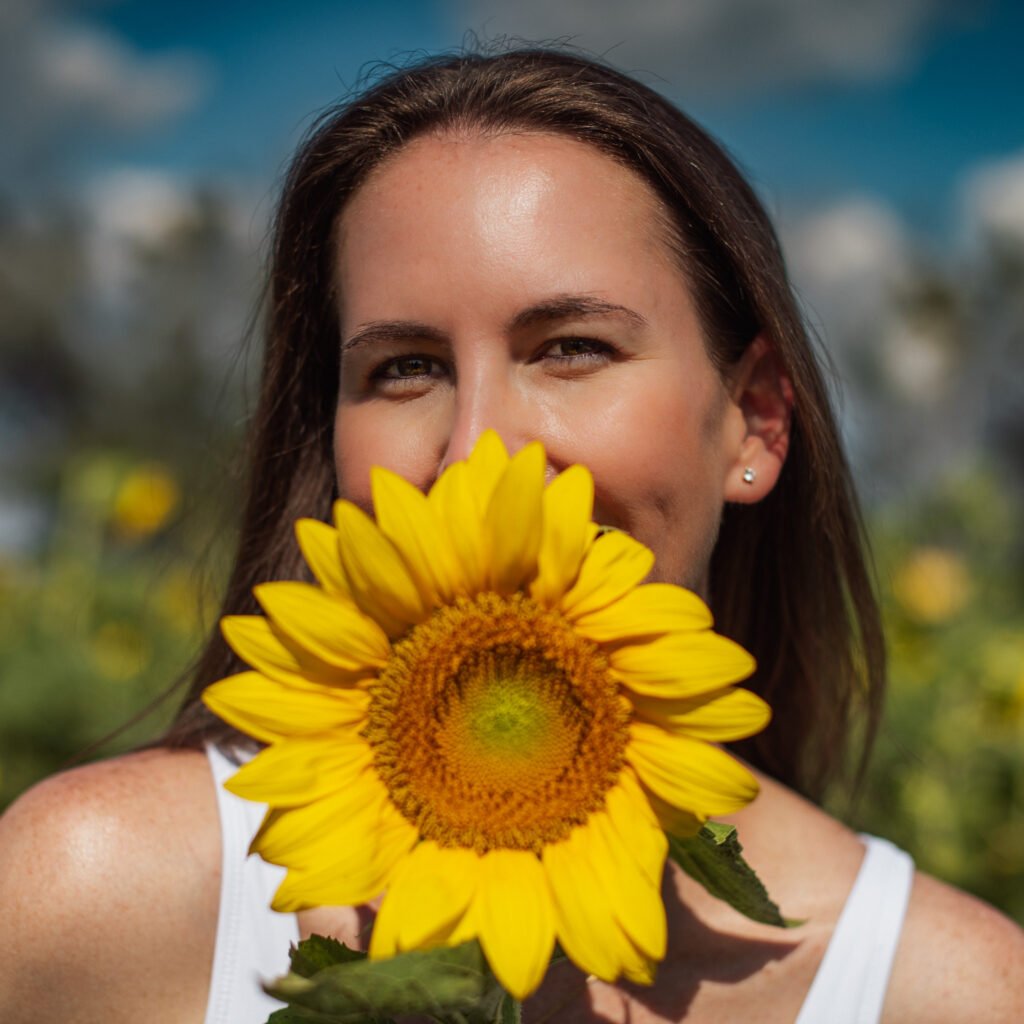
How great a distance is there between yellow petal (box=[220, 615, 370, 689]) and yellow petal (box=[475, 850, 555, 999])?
19 cm

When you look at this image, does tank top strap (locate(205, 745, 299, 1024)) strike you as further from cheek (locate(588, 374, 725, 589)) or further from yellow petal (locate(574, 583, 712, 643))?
yellow petal (locate(574, 583, 712, 643))

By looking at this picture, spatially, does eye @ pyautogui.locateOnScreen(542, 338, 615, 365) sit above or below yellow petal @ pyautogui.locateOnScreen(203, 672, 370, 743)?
above

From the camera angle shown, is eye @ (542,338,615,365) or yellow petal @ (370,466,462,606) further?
eye @ (542,338,615,365)

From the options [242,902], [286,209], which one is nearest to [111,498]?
[286,209]

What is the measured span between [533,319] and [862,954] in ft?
3.03

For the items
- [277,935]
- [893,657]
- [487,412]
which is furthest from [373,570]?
[893,657]

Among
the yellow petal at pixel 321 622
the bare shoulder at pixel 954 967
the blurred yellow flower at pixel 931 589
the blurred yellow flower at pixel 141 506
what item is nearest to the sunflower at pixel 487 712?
the yellow petal at pixel 321 622

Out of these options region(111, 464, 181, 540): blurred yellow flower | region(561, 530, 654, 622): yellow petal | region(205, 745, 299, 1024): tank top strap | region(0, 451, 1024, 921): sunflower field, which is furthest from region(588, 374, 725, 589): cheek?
region(111, 464, 181, 540): blurred yellow flower

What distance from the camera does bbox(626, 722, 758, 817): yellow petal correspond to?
3.00 ft

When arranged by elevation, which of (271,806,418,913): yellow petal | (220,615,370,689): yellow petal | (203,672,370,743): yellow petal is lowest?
(271,806,418,913): yellow petal

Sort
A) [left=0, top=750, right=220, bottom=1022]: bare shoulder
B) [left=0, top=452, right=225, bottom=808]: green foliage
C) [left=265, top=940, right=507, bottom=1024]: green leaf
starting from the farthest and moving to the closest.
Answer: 1. [left=0, top=452, right=225, bottom=808]: green foliage
2. [left=0, top=750, right=220, bottom=1022]: bare shoulder
3. [left=265, top=940, right=507, bottom=1024]: green leaf

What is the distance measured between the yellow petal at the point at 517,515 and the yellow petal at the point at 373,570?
7 centimetres

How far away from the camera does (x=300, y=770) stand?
0.94 meters

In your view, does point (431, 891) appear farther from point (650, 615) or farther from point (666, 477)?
point (666, 477)
